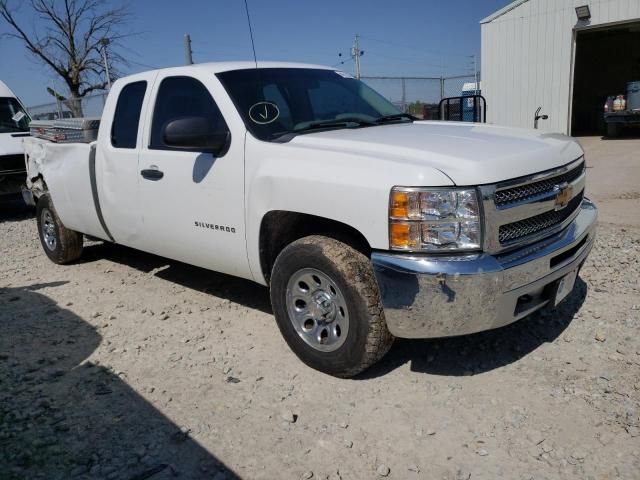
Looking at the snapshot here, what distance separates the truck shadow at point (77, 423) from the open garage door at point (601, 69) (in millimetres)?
20764

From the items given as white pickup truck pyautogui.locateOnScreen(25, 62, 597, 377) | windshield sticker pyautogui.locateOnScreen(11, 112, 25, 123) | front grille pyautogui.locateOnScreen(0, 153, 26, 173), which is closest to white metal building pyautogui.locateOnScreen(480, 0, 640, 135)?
white pickup truck pyautogui.locateOnScreen(25, 62, 597, 377)

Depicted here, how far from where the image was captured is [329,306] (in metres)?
3.19

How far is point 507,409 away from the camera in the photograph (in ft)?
9.49

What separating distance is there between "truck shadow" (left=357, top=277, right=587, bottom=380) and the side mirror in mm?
1735

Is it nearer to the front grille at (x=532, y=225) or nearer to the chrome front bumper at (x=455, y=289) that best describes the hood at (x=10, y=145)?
the chrome front bumper at (x=455, y=289)

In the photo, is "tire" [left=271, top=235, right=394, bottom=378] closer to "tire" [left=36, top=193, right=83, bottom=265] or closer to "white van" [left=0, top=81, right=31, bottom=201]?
"tire" [left=36, top=193, right=83, bottom=265]

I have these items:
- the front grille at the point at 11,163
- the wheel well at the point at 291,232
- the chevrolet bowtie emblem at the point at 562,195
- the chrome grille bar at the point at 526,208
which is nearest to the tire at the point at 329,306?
the wheel well at the point at 291,232

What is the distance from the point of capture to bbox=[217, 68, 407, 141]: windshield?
3648 mm

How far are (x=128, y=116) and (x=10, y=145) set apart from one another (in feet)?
19.6

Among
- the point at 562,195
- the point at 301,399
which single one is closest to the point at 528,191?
the point at 562,195

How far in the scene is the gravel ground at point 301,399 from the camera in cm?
257

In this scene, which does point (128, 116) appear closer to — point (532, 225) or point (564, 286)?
point (532, 225)

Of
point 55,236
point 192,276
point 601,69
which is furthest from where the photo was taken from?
point 601,69

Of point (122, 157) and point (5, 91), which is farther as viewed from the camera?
point (5, 91)
